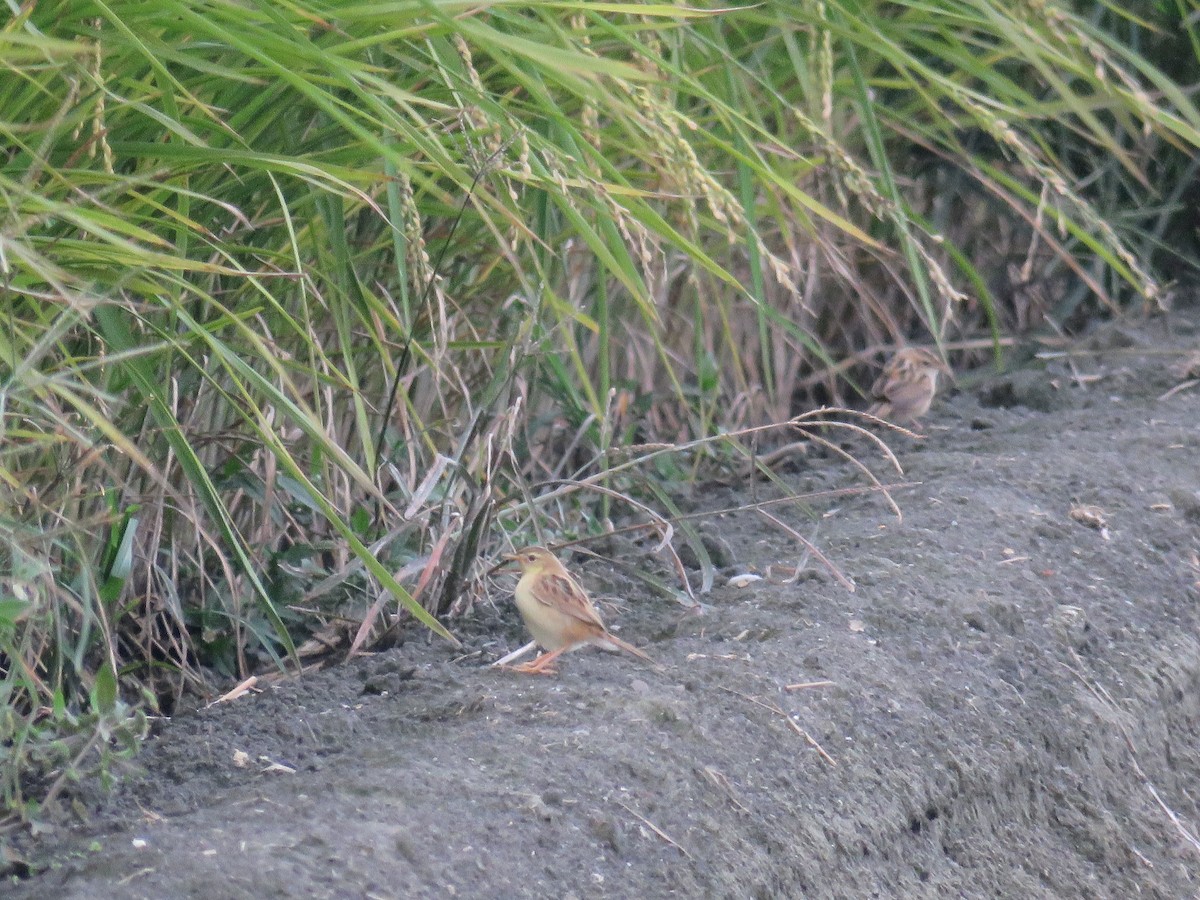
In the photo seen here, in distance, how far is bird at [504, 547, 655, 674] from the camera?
3166 millimetres

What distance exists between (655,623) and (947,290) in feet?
3.45

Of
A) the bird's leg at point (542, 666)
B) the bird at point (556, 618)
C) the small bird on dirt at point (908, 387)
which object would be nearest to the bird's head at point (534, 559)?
the bird at point (556, 618)

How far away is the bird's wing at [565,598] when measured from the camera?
124 inches

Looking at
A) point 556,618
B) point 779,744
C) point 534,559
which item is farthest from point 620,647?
point 779,744

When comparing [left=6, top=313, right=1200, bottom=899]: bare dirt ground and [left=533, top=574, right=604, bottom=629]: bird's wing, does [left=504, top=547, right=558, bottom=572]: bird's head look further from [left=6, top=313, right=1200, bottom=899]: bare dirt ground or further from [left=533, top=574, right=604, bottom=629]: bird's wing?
[left=6, top=313, right=1200, bottom=899]: bare dirt ground

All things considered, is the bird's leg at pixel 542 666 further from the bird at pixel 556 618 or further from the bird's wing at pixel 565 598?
the bird's wing at pixel 565 598

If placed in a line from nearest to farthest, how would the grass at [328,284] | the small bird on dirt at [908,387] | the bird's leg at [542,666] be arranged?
the grass at [328,284]
the bird's leg at [542,666]
the small bird on dirt at [908,387]

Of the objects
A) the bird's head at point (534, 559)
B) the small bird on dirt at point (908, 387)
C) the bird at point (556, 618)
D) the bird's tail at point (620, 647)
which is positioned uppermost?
the bird's head at point (534, 559)

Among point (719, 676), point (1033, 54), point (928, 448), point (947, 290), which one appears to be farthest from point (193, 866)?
point (928, 448)

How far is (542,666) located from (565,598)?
0.15 m

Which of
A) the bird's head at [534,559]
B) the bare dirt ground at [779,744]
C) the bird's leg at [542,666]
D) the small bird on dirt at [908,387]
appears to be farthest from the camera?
the small bird on dirt at [908,387]

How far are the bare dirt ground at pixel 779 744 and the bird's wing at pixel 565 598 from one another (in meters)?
0.11

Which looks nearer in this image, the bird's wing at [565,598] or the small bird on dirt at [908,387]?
the bird's wing at [565,598]

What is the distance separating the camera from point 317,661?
3.35m
